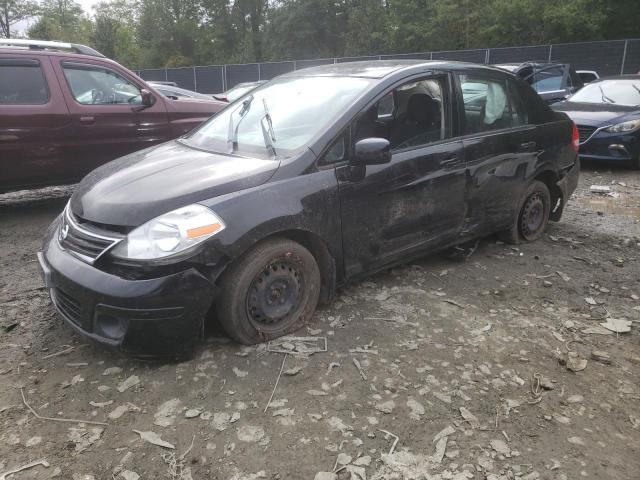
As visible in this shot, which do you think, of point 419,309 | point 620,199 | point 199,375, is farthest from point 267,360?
point 620,199

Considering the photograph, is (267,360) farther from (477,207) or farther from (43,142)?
(43,142)

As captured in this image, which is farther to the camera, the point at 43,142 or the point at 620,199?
the point at 620,199

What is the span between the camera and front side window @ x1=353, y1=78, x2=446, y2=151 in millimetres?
3666

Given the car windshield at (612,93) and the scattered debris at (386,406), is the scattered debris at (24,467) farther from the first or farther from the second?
the car windshield at (612,93)

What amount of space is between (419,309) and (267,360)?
1226mm

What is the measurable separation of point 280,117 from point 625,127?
6685 mm

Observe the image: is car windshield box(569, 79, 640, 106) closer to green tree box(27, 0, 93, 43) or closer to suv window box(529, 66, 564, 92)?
suv window box(529, 66, 564, 92)

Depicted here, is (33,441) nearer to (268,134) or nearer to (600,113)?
(268,134)

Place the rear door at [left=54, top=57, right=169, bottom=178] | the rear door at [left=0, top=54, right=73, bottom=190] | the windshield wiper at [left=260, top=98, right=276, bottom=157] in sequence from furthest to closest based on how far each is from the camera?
the rear door at [left=54, top=57, right=169, bottom=178]
the rear door at [left=0, top=54, right=73, bottom=190]
the windshield wiper at [left=260, top=98, right=276, bottom=157]

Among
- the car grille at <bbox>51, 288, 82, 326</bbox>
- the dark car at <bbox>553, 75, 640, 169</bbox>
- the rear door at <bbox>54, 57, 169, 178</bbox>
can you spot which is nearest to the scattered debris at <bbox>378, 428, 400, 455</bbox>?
the car grille at <bbox>51, 288, 82, 326</bbox>

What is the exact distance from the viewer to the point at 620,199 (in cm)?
683

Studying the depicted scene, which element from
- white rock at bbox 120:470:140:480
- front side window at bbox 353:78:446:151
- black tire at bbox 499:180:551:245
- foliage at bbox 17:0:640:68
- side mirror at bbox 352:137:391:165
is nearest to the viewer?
white rock at bbox 120:470:140:480

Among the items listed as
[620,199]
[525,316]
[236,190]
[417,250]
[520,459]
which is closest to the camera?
[520,459]

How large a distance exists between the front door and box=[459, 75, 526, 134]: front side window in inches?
10.2
